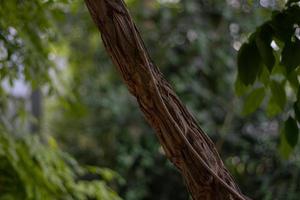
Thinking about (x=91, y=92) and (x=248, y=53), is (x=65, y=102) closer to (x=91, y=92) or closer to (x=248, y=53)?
(x=248, y=53)

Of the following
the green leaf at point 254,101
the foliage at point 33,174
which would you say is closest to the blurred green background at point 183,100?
the foliage at point 33,174

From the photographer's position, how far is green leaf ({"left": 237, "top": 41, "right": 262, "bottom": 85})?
0.80 m

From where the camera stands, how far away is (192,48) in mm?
2787

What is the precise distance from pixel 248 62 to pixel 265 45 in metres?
0.04

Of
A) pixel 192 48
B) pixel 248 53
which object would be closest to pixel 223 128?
pixel 192 48

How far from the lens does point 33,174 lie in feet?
4.44

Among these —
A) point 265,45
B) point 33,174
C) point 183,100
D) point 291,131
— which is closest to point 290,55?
point 265,45

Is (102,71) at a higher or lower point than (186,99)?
higher

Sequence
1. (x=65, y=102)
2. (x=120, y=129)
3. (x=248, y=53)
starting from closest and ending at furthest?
(x=248, y=53)
(x=65, y=102)
(x=120, y=129)

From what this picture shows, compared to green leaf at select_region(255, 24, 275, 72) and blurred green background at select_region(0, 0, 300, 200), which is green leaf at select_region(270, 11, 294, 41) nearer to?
green leaf at select_region(255, 24, 275, 72)

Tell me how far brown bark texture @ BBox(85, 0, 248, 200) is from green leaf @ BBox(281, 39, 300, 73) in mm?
165

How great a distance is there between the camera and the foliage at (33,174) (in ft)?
4.31

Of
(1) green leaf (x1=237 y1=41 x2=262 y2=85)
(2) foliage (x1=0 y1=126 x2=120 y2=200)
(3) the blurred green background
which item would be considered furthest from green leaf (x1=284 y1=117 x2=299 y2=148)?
(3) the blurred green background

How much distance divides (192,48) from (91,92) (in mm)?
575
